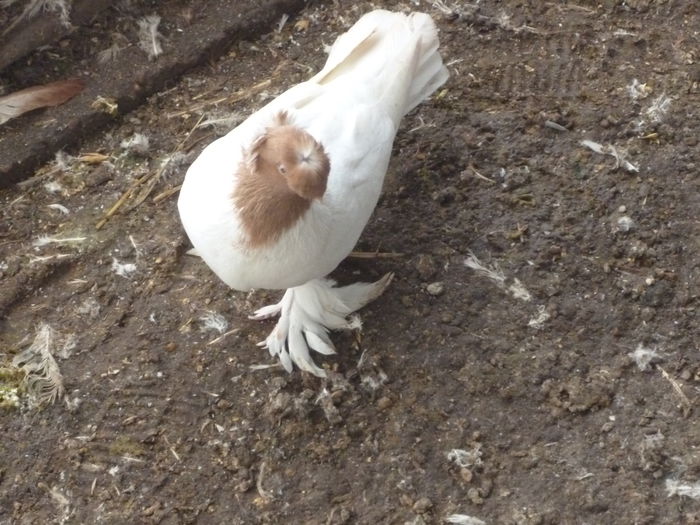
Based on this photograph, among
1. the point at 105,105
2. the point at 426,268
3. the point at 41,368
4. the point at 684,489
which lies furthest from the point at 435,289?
the point at 105,105

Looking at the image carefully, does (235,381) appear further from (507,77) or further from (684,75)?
(684,75)

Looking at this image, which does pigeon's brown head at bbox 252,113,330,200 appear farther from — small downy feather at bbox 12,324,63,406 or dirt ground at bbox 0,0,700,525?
small downy feather at bbox 12,324,63,406

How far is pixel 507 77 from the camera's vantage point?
9.19 feet

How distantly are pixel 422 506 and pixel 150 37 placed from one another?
203 cm

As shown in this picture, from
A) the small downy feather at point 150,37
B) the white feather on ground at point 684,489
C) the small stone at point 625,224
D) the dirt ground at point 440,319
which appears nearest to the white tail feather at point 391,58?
the dirt ground at point 440,319

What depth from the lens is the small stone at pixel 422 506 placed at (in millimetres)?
2072

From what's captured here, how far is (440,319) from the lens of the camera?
7.80ft

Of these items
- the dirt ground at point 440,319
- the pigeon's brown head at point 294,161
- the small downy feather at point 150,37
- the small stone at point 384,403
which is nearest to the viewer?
the pigeon's brown head at point 294,161

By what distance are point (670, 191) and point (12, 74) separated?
2.39 m

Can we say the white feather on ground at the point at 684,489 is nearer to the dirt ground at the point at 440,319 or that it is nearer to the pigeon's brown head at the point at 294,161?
the dirt ground at the point at 440,319

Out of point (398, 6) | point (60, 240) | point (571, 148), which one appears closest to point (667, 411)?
point (571, 148)

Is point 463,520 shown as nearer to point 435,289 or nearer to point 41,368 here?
point 435,289

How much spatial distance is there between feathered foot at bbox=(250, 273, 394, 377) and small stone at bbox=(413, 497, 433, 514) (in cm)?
47

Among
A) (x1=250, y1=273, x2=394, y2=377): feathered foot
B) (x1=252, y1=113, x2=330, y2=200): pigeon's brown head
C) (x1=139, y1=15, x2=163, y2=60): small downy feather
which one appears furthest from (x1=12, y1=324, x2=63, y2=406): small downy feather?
(x1=139, y1=15, x2=163, y2=60): small downy feather
